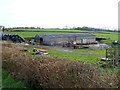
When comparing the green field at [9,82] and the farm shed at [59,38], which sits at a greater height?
the farm shed at [59,38]

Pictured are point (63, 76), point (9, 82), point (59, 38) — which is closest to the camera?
point (63, 76)

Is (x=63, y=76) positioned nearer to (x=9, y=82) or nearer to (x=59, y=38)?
(x=9, y=82)

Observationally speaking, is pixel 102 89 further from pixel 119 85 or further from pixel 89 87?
pixel 119 85

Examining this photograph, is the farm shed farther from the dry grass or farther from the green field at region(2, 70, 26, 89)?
the dry grass

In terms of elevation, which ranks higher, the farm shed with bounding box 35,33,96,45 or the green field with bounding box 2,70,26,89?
the farm shed with bounding box 35,33,96,45

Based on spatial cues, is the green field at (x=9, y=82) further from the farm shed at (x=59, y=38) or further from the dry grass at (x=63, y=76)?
the farm shed at (x=59, y=38)

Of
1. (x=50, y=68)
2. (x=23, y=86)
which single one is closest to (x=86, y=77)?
(x=50, y=68)

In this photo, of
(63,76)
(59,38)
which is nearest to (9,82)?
(63,76)

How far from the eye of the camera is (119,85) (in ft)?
17.2

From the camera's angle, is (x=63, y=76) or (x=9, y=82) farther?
(x=9, y=82)

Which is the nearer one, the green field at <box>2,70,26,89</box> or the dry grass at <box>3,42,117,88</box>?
the dry grass at <box>3,42,117,88</box>

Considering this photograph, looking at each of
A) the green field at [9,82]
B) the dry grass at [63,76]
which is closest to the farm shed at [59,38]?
the green field at [9,82]

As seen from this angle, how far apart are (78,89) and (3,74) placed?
5796 millimetres

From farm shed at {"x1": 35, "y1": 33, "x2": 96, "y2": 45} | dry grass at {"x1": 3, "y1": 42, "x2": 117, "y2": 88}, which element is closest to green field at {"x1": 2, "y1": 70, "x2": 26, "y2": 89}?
dry grass at {"x1": 3, "y1": 42, "x2": 117, "y2": 88}
